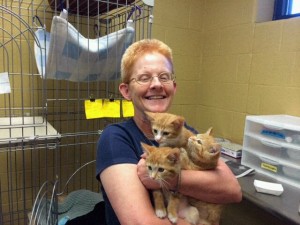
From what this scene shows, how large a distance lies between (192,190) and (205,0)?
1902mm

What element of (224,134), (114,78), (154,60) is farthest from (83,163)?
(154,60)

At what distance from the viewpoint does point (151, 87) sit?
1.02 metres

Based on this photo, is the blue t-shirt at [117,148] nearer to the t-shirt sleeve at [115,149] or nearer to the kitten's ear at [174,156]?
the t-shirt sleeve at [115,149]

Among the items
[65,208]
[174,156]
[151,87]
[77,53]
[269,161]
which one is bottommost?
[65,208]

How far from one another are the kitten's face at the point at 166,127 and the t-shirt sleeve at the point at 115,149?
101 mm

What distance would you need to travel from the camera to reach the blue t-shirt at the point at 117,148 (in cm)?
89

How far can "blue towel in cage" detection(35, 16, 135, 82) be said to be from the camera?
133 centimetres

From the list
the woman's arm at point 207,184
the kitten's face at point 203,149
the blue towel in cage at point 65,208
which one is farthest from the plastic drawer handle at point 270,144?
the blue towel in cage at point 65,208

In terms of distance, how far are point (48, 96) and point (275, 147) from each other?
1430 millimetres

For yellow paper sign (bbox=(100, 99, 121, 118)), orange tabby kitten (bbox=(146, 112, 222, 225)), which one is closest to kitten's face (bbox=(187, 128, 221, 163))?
orange tabby kitten (bbox=(146, 112, 222, 225))

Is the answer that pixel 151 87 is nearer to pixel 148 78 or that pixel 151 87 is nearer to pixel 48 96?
pixel 148 78

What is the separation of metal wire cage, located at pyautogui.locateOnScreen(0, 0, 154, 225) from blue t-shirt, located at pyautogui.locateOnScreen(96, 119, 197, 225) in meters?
0.55

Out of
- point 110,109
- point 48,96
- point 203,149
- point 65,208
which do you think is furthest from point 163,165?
point 48,96

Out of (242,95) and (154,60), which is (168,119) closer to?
(154,60)
